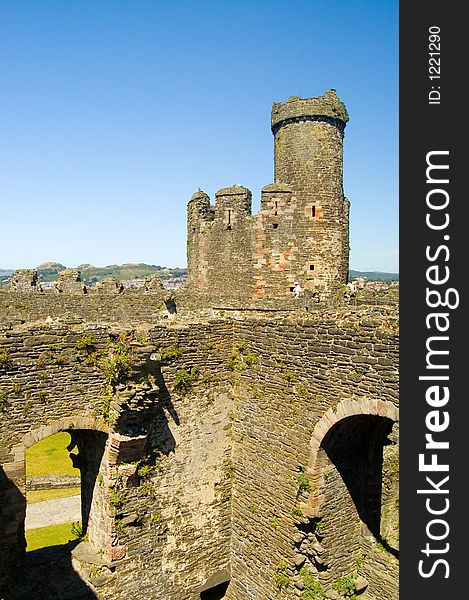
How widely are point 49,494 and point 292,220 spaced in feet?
48.4

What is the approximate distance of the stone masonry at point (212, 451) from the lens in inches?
352

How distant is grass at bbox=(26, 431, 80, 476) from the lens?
21688 mm

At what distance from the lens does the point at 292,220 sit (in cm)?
1886

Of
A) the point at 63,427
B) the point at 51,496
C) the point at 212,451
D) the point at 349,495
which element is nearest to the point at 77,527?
the point at 63,427

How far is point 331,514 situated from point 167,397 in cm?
404

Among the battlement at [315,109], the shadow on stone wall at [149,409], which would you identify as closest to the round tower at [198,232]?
the battlement at [315,109]

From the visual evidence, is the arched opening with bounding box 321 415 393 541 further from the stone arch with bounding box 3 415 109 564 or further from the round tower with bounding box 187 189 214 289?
the round tower with bounding box 187 189 214 289

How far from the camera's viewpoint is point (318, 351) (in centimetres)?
949

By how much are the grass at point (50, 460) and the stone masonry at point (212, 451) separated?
12.5 metres

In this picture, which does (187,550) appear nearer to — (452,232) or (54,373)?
(54,373)

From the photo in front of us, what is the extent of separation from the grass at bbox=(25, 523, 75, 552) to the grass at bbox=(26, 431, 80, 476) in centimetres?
465

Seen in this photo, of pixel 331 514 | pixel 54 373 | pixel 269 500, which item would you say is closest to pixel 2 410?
pixel 54 373

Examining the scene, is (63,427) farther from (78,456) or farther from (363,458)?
(363,458)

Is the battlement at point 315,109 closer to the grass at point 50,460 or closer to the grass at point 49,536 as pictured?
the grass at point 49,536
